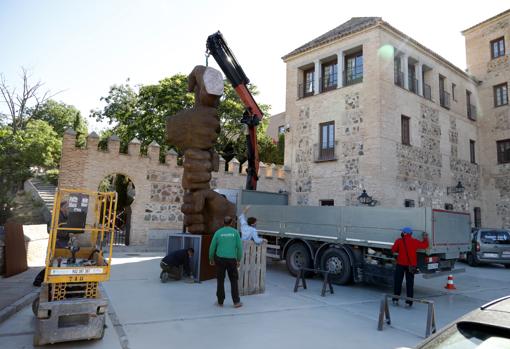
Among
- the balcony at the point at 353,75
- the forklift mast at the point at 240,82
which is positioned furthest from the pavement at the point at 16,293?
the balcony at the point at 353,75

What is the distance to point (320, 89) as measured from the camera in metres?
19.7

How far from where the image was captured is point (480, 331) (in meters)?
1.84

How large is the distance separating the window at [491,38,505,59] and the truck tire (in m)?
20.3

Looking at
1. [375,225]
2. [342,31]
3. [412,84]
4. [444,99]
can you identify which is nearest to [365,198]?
[412,84]

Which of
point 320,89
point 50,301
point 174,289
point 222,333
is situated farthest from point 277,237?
point 320,89

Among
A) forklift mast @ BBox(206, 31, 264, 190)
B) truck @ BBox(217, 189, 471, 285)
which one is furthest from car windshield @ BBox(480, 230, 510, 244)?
forklift mast @ BBox(206, 31, 264, 190)

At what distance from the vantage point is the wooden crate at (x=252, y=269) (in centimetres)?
809

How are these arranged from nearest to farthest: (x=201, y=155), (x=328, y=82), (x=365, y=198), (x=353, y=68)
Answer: (x=201, y=155) → (x=365, y=198) → (x=353, y=68) → (x=328, y=82)

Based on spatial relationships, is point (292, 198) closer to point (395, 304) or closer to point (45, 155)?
point (395, 304)

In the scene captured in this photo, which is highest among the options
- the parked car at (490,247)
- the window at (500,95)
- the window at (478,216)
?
the window at (500,95)

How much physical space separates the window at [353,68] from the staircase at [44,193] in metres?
16.9

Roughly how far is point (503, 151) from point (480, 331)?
24.8 m

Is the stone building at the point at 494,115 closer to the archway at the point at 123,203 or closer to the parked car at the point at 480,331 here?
the archway at the point at 123,203

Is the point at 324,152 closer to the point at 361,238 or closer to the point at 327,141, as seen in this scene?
the point at 327,141
